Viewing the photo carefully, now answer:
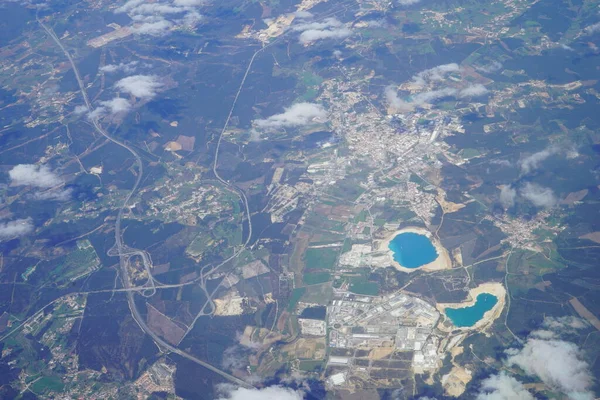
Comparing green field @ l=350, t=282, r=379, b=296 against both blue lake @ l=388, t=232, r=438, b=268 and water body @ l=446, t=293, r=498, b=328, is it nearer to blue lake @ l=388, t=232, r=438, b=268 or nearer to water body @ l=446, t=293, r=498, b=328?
blue lake @ l=388, t=232, r=438, b=268

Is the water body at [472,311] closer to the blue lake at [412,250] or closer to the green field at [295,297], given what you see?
the blue lake at [412,250]

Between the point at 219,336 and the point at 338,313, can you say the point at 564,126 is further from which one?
the point at 219,336

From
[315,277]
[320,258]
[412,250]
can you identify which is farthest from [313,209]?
[412,250]

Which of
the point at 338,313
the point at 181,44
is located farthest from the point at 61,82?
the point at 338,313

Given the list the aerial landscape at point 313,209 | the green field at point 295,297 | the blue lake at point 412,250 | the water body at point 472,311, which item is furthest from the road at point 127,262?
the blue lake at point 412,250

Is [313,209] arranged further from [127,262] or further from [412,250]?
[127,262]

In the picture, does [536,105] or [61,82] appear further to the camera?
[61,82]

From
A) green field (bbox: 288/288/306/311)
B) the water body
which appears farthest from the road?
the water body
